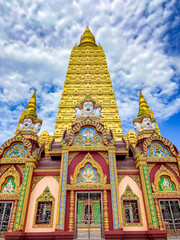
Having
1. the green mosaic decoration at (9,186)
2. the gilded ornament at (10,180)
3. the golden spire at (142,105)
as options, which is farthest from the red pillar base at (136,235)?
the golden spire at (142,105)

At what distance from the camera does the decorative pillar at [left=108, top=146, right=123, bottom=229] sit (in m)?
9.12

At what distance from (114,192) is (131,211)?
1643 mm

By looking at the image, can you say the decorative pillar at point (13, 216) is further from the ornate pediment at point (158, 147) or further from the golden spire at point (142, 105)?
the golden spire at point (142, 105)

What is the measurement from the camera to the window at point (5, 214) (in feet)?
31.6

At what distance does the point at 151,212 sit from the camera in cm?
949

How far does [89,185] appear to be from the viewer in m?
10.0

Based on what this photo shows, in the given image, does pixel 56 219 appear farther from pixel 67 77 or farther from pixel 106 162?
pixel 67 77

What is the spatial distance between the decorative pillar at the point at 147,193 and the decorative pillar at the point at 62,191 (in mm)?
4230

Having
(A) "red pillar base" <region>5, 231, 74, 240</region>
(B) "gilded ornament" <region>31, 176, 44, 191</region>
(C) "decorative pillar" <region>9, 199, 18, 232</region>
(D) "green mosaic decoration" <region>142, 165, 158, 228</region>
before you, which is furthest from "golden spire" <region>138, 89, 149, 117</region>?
(C) "decorative pillar" <region>9, 199, 18, 232</region>

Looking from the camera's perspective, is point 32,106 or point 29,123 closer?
point 29,123

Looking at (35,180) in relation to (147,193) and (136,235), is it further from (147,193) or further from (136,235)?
(147,193)

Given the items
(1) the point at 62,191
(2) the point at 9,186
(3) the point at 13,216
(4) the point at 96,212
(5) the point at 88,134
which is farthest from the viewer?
(4) the point at 96,212

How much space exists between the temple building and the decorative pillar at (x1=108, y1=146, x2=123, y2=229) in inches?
1.7

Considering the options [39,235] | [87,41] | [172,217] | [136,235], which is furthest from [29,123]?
[87,41]
